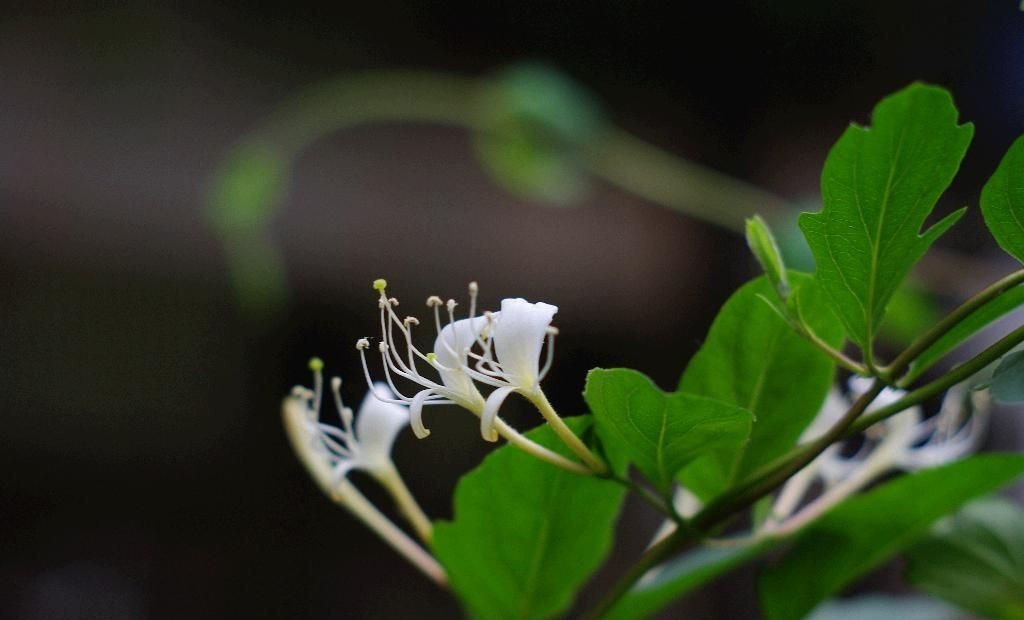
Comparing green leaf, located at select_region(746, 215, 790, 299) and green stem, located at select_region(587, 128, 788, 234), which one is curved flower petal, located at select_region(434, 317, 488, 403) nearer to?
green leaf, located at select_region(746, 215, 790, 299)

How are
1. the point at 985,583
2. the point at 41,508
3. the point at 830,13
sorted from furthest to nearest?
the point at 830,13 → the point at 41,508 → the point at 985,583

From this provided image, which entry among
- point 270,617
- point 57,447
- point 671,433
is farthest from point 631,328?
point 671,433

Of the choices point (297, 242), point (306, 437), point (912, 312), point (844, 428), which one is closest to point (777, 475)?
point (844, 428)

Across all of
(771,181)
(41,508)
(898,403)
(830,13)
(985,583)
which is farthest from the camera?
(771,181)

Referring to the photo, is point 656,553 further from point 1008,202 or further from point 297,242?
point 297,242

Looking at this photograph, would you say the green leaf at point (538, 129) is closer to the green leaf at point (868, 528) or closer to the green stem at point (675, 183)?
the green stem at point (675, 183)

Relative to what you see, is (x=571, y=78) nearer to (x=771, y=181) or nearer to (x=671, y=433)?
(x=771, y=181)

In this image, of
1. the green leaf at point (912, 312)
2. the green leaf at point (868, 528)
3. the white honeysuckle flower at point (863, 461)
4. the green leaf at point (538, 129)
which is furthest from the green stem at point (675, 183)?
the green leaf at point (868, 528)
